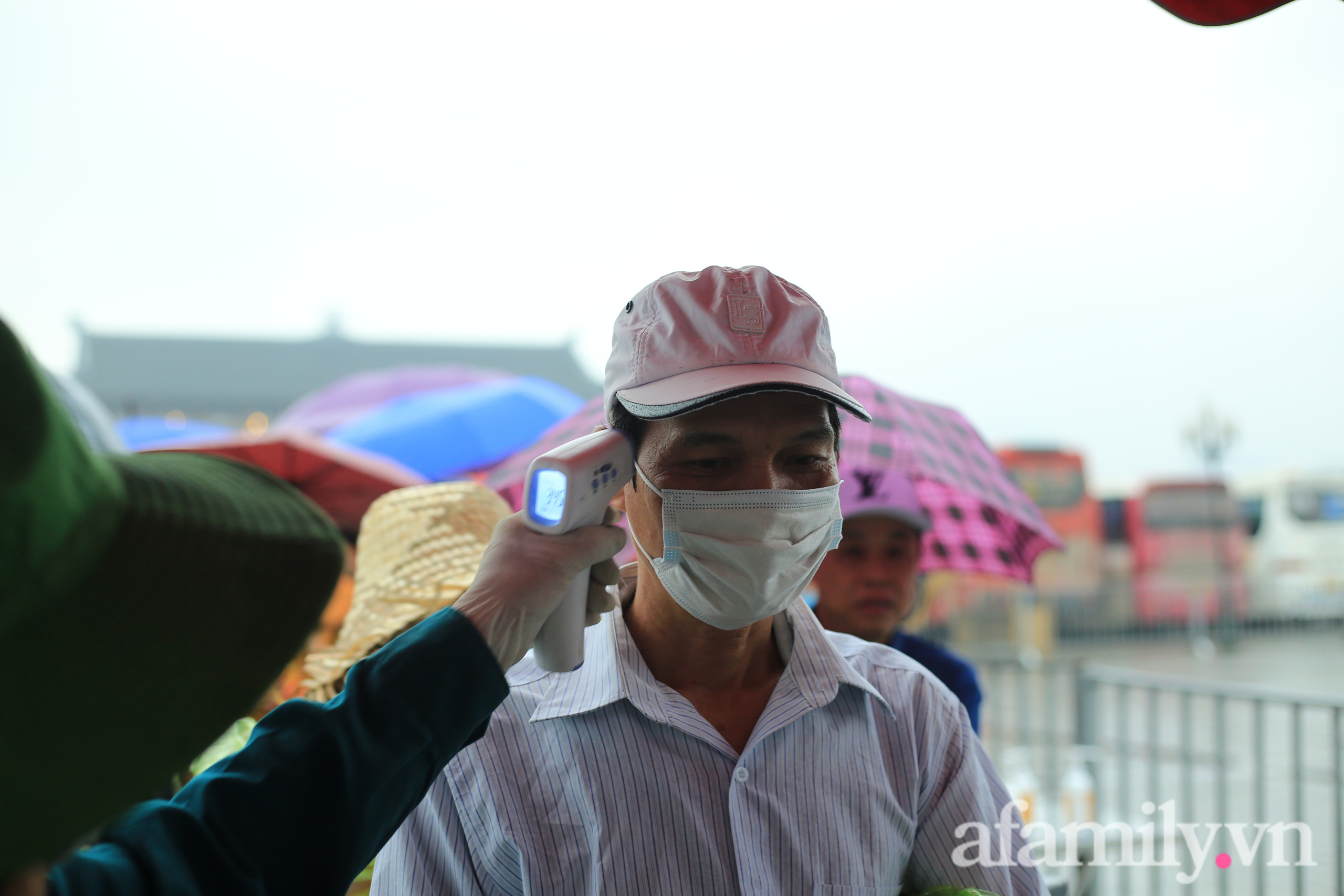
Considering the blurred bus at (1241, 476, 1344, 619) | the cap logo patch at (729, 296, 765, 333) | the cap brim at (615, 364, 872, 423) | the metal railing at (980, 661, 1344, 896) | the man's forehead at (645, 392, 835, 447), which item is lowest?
the blurred bus at (1241, 476, 1344, 619)

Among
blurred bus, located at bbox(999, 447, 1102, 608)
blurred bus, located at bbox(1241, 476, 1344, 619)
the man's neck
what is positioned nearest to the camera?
the man's neck

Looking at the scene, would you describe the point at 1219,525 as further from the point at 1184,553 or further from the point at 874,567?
the point at 874,567

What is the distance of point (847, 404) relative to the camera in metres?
1.50

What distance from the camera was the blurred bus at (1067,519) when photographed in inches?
707

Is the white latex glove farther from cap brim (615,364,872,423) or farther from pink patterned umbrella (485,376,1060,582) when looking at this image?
pink patterned umbrella (485,376,1060,582)

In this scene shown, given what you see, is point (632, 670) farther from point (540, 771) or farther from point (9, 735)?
point (9, 735)

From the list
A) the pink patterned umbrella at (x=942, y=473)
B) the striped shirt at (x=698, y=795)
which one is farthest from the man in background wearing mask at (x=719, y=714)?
the pink patterned umbrella at (x=942, y=473)

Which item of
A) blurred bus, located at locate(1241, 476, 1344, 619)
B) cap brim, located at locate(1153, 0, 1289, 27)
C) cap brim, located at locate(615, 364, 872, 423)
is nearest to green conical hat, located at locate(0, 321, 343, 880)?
cap brim, located at locate(615, 364, 872, 423)

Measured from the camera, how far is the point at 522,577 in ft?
3.55

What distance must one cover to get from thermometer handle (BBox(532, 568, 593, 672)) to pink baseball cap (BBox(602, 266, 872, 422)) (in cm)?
32

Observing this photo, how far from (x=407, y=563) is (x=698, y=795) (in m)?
0.88

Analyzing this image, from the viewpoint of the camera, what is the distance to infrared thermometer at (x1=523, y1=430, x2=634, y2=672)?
1.16 m

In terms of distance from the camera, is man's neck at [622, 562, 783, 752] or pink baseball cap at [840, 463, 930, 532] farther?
pink baseball cap at [840, 463, 930, 532]

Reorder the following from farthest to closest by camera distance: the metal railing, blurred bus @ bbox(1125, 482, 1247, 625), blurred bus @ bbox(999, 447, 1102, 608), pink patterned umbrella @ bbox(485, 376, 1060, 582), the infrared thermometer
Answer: blurred bus @ bbox(1125, 482, 1247, 625) < blurred bus @ bbox(999, 447, 1102, 608) < the metal railing < pink patterned umbrella @ bbox(485, 376, 1060, 582) < the infrared thermometer
